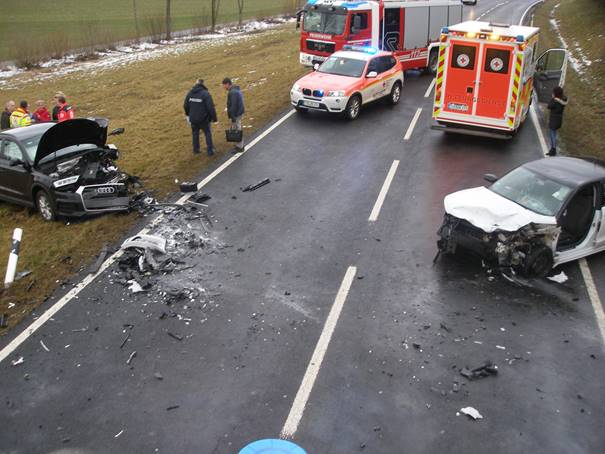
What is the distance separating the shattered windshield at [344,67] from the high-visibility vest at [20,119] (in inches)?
357

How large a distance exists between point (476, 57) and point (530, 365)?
33.3 ft

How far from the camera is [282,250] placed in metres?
10.2

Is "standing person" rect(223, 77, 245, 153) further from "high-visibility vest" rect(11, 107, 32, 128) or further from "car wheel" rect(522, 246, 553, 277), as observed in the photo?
"car wheel" rect(522, 246, 553, 277)

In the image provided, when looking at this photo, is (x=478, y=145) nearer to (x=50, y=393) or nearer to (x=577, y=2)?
(x=50, y=393)

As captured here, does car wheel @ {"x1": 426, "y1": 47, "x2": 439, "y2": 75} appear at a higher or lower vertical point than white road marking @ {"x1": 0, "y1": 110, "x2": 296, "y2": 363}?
higher

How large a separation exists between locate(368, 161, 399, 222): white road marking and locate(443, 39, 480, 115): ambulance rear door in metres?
2.83

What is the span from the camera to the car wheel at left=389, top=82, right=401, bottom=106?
19797mm

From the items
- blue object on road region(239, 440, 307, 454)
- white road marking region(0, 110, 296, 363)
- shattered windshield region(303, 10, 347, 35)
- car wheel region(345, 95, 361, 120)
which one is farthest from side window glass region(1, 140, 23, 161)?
shattered windshield region(303, 10, 347, 35)

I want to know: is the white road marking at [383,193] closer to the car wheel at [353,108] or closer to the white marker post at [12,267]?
the car wheel at [353,108]

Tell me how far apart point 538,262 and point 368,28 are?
16.5 m

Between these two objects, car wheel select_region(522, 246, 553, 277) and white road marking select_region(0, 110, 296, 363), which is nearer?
white road marking select_region(0, 110, 296, 363)

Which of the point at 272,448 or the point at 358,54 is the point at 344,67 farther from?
the point at 272,448

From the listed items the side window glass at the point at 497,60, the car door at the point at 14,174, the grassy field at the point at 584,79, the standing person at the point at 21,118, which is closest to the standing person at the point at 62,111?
the standing person at the point at 21,118

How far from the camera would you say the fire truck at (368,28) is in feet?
74.4
